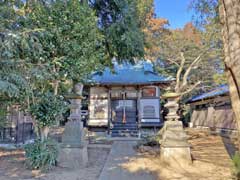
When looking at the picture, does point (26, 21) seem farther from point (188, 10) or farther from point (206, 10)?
point (206, 10)

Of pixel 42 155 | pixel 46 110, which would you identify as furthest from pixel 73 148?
pixel 46 110

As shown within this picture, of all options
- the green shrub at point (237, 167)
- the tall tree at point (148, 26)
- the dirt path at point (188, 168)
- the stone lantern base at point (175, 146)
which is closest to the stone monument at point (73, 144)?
the dirt path at point (188, 168)

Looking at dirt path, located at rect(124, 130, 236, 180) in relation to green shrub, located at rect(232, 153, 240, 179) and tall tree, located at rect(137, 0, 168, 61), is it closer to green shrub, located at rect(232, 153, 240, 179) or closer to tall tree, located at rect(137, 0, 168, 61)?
green shrub, located at rect(232, 153, 240, 179)

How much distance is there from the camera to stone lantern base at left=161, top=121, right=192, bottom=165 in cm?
754

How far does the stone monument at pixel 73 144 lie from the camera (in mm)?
7410

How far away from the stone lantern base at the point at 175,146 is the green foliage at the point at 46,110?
354 cm

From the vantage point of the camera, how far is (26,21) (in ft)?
24.6

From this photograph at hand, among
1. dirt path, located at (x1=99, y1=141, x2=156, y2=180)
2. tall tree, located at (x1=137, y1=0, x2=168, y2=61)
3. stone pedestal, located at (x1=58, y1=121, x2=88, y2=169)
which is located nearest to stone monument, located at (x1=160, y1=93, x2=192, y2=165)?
dirt path, located at (x1=99, y1=141, x2=156, y2=180)

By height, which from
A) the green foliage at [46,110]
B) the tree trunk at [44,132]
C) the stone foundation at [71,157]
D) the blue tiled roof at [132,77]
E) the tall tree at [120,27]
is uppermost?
the tall tree at [120,27]

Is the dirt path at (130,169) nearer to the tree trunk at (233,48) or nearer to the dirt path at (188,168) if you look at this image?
the dirt path at (188,168)

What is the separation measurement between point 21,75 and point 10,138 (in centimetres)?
765

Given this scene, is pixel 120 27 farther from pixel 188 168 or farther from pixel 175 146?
pixel 188 168

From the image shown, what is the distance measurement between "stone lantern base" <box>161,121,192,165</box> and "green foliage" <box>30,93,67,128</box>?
3.54 metres

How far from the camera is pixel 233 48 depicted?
310 cm
